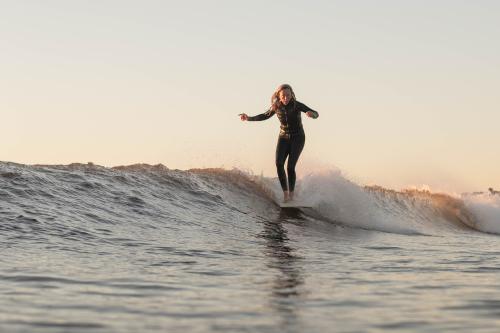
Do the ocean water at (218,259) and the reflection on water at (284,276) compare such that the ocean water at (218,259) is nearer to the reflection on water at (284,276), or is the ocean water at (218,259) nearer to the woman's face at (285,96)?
the reflection on water at (284,276)

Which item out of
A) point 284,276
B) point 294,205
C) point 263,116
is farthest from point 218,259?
point 294,205

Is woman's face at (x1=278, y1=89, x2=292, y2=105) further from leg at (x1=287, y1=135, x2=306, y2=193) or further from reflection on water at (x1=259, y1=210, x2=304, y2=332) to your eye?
reflection on water at (x1=259, y1=210, x2=304, y2=332)

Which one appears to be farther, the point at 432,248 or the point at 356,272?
the point at 432,248

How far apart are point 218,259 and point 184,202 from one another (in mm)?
5987

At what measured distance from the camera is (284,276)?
6.14 metres

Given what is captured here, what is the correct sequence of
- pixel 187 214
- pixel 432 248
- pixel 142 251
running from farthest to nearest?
pixel 187 214, pixel 432 248, pixel 142 251

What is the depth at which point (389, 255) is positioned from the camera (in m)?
8.38

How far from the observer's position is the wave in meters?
10.0

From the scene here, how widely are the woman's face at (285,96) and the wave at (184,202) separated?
7.85ft

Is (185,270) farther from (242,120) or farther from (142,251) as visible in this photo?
(242,120)

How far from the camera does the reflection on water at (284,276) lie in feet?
13.9

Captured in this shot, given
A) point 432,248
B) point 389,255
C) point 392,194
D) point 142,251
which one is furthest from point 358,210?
point 142,251

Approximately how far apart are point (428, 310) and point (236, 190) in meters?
11.2

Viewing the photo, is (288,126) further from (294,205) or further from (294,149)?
(294,205)
